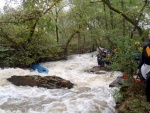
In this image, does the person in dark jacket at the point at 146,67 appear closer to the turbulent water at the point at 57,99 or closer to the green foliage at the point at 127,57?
the green foliage at the point at 127,57

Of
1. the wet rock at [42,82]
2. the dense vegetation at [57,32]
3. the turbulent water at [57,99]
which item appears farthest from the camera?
the dense vegetation at [57,32]

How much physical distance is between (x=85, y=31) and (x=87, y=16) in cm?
129

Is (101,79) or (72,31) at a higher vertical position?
(72,31)

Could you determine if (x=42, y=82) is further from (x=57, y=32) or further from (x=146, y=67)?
(x=57, y=32)

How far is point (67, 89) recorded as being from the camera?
8.05m

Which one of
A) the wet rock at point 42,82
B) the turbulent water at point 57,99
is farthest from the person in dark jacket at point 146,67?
the wet rock at point 42,82

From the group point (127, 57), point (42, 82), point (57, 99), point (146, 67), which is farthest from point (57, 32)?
point (146, 67)

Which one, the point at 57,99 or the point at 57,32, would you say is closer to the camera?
the point at 57,99

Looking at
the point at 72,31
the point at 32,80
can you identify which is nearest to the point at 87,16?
the point at 72,31

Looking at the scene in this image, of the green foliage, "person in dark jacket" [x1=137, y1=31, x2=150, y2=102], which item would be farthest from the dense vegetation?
"person in dark jacket" [x1=137, y1=31, x2=150, y2=102]

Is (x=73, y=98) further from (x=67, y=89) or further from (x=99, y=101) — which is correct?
(x=67, y=89)

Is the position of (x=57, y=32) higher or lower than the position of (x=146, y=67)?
higher

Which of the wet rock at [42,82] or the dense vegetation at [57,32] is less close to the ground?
the dense vegetation at [57,32]

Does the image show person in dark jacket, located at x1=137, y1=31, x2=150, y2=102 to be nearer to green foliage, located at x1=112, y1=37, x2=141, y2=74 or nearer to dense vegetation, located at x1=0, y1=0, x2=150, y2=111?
green foliage, located at x1=112, y1=37, x2=141, y2=74
